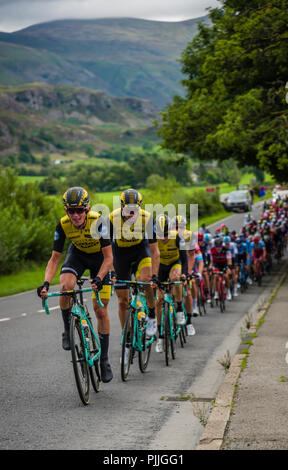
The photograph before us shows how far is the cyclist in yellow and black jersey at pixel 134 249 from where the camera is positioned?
326 inches

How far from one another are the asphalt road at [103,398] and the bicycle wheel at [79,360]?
18 cm

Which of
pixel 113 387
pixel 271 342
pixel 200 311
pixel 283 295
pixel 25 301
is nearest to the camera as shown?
pixel 113 387

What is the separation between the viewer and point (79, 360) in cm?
657

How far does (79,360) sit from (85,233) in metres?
1.53

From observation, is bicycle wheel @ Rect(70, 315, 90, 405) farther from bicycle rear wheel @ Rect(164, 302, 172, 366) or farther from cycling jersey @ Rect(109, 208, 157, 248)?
bicycle rear wheel @ Rect(164, 302, 172, 366)

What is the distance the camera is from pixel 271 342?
9.95 m

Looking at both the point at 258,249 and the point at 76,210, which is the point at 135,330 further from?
the point at 258,249

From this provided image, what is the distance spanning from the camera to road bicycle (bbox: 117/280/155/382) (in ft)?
25.9

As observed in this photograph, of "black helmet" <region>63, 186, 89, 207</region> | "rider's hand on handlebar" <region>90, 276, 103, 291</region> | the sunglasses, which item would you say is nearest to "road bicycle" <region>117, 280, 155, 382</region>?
"rider's hand on handlebar" <region>90, 276, 103, 291</region>

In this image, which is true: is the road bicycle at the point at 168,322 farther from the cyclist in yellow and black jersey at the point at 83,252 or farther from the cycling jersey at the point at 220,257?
the cycling jersey at the point at 220,257

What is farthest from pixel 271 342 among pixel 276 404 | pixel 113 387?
pixel 276 404
